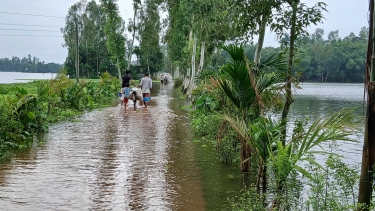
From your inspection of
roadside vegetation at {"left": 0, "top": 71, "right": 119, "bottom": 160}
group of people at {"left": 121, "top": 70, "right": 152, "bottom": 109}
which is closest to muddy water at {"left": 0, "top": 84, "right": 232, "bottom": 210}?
roadside vegetation at {"left": 0, "top": 71, "right": 119, "bottom": 160}

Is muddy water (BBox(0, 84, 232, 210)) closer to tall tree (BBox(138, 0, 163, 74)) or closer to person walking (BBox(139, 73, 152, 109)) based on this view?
person walking (BBox(139, 73, 152, 109))

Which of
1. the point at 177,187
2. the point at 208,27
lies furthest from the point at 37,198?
the point at 208,27

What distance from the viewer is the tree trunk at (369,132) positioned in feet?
14.5

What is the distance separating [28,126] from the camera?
1173 cm

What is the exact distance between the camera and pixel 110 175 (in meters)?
7.75

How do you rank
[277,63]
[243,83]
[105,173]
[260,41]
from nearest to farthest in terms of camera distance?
[243,83] → [105,173] → [277,63] → [260,41]

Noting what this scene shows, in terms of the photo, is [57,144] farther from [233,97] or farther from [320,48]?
[320,48]

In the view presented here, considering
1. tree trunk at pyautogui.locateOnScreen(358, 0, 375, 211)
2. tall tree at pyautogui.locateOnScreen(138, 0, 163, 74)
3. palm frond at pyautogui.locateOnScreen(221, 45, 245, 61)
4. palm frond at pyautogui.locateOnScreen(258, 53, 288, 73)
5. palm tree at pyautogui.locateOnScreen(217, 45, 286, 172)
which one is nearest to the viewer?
Answer: tree trunk at pyautogui.locateOnScreen(358, 0, 375, 211)

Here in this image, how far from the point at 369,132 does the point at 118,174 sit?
4.57 meters

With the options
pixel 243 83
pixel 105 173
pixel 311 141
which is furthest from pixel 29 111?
pixel 311 141

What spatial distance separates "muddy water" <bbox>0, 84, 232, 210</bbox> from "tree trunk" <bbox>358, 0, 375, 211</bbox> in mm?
2208

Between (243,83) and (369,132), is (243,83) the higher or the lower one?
the higher one

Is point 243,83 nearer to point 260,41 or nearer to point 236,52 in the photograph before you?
point 236,52

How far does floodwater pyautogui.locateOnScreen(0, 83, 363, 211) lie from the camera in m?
6.29
